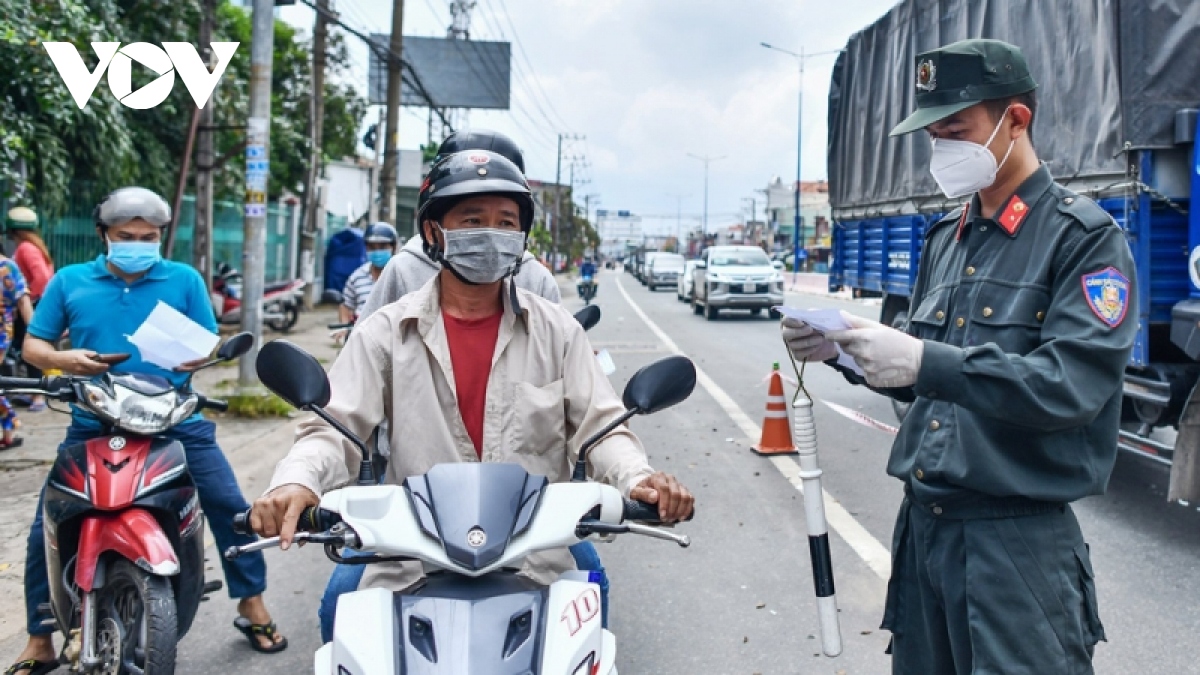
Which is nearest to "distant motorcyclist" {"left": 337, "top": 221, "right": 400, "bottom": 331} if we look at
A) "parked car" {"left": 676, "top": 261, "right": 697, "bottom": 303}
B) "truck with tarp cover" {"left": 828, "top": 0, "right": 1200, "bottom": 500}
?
"truck with tarp cover" {"left": 828, "top": 0, "right": 1200, "bottom": 500}

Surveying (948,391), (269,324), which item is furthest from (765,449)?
(269,324)

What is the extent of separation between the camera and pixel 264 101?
946 cm

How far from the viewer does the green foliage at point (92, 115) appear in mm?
9211

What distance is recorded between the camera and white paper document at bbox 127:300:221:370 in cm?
381

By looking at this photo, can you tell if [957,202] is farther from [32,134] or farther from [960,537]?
[32,134]

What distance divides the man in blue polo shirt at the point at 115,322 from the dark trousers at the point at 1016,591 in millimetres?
2942

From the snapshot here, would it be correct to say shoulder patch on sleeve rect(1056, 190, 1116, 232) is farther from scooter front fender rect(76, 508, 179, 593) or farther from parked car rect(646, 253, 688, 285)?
parked car rect(646, 253, 688, 285)

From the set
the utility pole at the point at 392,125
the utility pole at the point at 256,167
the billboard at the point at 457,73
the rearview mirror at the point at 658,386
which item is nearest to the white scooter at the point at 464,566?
the rearview mirror at the point at 658,386

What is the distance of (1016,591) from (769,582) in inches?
117

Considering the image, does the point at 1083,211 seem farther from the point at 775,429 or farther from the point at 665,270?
the point at 665,270

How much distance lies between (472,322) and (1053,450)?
1420 millimetres

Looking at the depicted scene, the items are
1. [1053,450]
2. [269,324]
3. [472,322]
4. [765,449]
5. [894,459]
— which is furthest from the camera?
[269,324]

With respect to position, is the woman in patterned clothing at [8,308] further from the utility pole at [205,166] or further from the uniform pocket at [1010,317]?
the uniform pocket at [1010,317]

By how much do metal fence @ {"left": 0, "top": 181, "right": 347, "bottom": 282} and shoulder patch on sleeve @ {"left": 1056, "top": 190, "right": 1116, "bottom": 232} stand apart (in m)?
9.11
